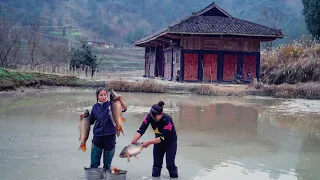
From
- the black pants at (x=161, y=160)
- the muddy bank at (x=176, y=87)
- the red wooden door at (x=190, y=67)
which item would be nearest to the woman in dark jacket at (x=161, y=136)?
the black pants at (x=161, y=160)

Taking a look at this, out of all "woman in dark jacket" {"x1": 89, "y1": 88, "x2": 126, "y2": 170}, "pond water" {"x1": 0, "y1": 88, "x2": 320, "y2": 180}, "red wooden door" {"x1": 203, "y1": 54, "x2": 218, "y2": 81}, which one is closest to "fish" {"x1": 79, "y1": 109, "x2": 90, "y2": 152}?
"woman in dark jacket" {"x1": 89, "y1": 88, "x2": 126, "y2": 170}

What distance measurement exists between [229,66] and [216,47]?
1696 mm

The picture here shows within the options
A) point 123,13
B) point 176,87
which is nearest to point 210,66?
point 176,87

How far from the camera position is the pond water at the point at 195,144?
25.3ft

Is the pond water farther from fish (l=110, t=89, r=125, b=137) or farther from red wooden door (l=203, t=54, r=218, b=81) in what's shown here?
red wooden door (l=203, t=54, r=218, b=81)

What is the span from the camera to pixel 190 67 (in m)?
30.6

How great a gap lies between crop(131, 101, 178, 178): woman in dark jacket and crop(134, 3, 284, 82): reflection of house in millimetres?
22469

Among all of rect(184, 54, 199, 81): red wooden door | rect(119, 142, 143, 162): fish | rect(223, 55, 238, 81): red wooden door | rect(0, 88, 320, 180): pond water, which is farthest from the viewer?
rect(223, 55, 238, 81): red wooden door

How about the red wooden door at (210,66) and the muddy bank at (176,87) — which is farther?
the red wooden door at (210,66)

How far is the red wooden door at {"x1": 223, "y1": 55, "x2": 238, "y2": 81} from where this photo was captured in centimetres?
3109

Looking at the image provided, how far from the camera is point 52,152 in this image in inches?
352

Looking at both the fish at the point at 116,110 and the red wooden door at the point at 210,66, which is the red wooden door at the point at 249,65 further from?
the fish at the point at 116,110

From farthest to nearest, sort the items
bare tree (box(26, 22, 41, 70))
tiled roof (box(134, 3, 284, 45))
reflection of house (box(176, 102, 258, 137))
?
bare tree (box(26, 22, 41, 70)), tiled roof (box(134, 3, 284, 45)), reflection of house (box(176, 102, 258, 137))

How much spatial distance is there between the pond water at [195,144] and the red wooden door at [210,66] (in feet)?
43.2
